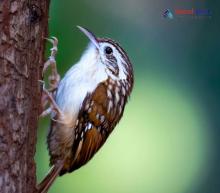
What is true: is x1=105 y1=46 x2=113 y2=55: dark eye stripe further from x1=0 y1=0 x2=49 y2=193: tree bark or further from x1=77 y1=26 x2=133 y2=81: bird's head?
x1=0 y1=0 x2=49 y2=193: tree bark

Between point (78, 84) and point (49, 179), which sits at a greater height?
point (78, 84)

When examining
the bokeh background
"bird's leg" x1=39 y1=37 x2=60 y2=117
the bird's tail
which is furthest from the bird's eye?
the bokeh background

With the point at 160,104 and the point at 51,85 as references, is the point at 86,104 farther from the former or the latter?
the point at 160,104

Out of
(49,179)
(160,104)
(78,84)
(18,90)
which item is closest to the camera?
(18,90)

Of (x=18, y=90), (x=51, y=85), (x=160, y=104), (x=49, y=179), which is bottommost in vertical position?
(x=49, y=179)

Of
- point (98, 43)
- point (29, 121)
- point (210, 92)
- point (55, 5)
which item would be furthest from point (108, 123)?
point (210, 92)

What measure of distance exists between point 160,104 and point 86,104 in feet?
3.55

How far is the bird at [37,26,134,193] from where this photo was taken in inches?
98.4

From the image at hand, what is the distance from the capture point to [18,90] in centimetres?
191

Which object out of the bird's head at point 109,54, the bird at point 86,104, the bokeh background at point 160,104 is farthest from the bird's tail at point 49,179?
the bokeh background at point 160,104

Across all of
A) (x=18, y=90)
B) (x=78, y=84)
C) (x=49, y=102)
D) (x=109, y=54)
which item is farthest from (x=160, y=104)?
(x=18, y=90)

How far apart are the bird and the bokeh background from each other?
74 cm

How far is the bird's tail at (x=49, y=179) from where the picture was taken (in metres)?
2.30

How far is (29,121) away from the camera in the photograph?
197 centimetres
